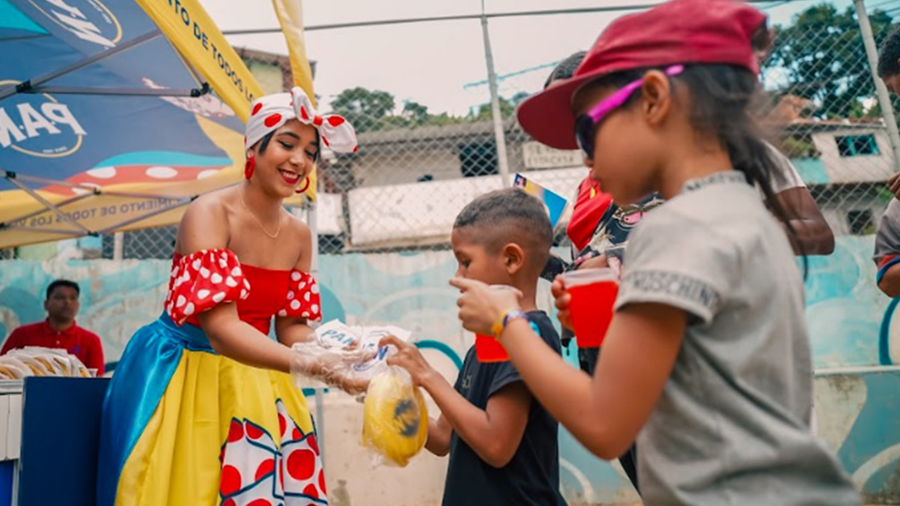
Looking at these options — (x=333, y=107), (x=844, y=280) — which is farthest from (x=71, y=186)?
(x=844, y=280)

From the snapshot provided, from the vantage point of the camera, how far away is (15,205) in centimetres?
494

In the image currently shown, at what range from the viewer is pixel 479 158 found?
5867 mm

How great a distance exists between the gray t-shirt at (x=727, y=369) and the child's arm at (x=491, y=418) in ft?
1.76

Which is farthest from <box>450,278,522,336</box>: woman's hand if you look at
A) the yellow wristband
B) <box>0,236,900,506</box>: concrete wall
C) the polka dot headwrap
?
<box>0,236,900,506</box>: concrete wall

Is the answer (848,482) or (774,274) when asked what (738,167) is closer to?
(774,274)

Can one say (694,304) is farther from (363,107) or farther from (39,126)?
(363,107)

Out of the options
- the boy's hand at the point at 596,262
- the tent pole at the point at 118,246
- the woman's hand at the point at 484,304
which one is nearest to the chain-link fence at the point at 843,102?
the boy's hand at the point at 596,262

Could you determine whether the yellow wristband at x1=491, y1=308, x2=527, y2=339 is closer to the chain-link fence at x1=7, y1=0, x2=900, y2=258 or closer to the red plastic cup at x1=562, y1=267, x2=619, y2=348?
the red plastic cup at x1=562, y1=267, x2=619, y2=348

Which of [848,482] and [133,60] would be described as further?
[133,60]

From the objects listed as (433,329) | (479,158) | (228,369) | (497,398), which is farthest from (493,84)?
(497,398)

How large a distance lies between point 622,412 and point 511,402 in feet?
2.05

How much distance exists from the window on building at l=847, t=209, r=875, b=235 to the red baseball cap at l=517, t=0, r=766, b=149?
490cm

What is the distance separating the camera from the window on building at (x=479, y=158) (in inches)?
226

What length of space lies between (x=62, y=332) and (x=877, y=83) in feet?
20.1
